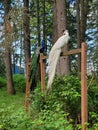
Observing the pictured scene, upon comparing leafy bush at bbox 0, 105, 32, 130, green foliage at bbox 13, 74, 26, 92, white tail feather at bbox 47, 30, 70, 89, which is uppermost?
white tail feather at bbox 47, 30, 70, 89

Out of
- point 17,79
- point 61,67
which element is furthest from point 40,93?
point 17,79

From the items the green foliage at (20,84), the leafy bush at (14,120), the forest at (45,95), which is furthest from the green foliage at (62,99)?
the green foliage at (20,84)

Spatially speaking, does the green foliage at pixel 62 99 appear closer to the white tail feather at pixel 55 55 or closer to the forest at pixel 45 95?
the forest at pixel 45 95

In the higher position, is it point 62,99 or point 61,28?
point 61,28

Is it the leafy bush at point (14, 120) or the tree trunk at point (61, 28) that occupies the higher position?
the tree trunk at point (61, 28)

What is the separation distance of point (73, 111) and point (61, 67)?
3.81 m

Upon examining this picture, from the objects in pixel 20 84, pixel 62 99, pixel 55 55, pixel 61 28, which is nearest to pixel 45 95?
pixel 62 99

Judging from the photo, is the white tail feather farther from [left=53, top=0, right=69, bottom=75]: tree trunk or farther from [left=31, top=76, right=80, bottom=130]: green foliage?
[left=53, top=0, right=69, bottom=75]: tree trunk

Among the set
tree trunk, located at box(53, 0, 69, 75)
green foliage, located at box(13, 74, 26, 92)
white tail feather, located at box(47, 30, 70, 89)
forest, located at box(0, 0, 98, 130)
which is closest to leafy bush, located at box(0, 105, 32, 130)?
forest, located at box(0, 0, 98, 130)

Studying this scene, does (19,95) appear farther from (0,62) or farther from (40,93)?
(40,93)

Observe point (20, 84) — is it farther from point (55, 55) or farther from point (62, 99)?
point (55, 55)

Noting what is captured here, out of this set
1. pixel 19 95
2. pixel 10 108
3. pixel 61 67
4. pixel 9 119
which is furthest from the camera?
pixel 19 95

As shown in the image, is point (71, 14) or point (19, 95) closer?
point (19, 95)

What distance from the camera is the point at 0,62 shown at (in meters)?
20.0
